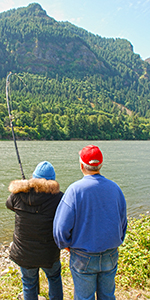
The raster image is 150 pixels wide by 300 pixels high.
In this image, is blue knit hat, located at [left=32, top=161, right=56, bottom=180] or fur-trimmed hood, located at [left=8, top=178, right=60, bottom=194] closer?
fur-trimmed hood, located at [left=8, top=178, right=60, bottom=194]

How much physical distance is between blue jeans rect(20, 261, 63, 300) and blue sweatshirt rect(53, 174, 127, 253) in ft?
3.20

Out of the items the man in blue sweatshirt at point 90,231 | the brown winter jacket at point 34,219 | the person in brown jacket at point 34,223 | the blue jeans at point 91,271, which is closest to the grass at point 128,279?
the person in brown jacket at point 34,223

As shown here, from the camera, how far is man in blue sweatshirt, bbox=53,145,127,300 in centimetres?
268

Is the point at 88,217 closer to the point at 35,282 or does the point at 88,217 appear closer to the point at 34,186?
the point at 34,186

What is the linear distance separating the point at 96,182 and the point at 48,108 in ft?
523

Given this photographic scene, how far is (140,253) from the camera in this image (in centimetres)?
489

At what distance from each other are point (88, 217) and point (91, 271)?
610mm

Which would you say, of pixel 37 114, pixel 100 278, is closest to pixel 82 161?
pixel 100 278

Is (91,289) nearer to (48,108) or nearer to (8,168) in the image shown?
(8,168)

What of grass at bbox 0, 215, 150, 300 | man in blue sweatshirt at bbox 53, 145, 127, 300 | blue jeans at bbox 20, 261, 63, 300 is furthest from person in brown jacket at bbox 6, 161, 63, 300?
grass at bbox 0, 215, 150, 300

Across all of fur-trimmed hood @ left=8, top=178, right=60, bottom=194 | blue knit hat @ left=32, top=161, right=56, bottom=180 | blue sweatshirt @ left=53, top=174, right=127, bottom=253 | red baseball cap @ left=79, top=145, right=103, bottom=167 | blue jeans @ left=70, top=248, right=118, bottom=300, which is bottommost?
blue jeans @ left=70, top=248, right=118, bottom=300

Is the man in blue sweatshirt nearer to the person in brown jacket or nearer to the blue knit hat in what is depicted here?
the person in brown jacket

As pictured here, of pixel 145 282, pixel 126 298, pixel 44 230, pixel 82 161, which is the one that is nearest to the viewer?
pixel 82 161

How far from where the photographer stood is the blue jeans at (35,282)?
342 centimetres
